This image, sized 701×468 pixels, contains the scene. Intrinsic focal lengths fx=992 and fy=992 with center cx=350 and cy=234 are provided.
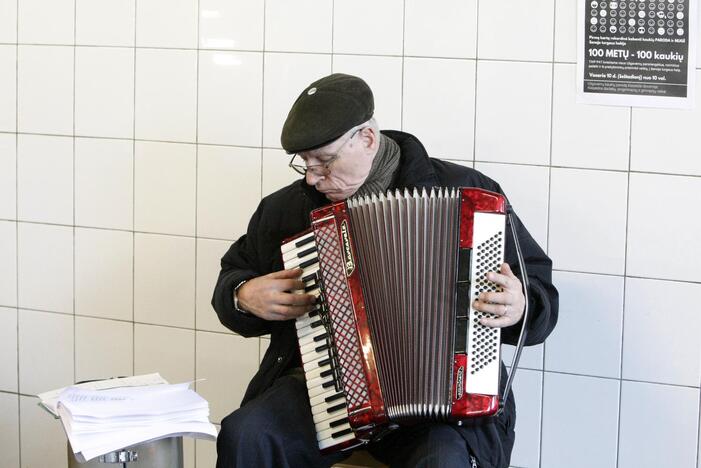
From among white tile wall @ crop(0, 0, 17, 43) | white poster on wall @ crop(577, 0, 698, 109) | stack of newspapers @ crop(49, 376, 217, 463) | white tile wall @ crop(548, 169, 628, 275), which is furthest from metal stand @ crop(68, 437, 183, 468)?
white tile wall @ crop(0, 0, 17, 43)

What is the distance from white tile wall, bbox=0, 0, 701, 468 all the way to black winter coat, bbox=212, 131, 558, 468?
0.30 meters

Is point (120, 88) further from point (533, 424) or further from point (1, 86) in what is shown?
point (533, 424)

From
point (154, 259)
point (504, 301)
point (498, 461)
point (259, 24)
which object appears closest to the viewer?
point (504, 301)

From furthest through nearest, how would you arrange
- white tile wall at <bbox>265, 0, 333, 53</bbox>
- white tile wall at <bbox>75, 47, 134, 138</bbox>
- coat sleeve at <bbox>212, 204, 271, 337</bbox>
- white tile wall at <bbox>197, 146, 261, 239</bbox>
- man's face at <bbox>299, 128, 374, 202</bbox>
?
1. white tile wall at <bbox>75, 47, 134, 138</bbox>
2. white tile wall at <bbox>197, 146, 261, 239</bbox>
3. white tile wall at <bbox>265, 0, 333, 53</bbox>
4. coat sleeve at <bbox>212, 204, 271, 337</bbox>
5. man's face at <bbox>299, 128, 374, 202</bbox>

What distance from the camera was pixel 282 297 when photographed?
2.12 metres

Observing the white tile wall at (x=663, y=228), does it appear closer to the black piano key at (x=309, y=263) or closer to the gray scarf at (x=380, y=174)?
the gray scarf at (x=380, y=174)

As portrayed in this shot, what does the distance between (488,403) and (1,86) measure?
1914 millimetres

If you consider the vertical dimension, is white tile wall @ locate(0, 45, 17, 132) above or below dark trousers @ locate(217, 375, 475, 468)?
above

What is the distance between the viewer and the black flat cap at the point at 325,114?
2.15 metres

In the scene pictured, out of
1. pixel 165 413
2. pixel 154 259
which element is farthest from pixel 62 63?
pixel 165 413

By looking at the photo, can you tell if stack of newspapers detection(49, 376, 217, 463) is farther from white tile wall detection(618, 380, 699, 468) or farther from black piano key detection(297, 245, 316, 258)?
white tile wall detection(618, 380, 699, 468)

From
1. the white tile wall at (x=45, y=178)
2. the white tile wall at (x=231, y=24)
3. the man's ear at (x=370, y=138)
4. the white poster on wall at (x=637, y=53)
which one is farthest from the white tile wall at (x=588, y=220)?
the white tile wall at (x=45, y=178)

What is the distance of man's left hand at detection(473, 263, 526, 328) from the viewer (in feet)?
6.46

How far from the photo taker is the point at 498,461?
2.13 metres
